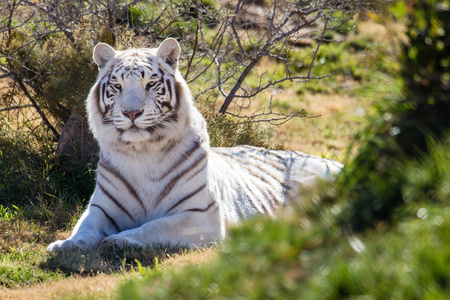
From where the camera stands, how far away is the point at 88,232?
4.70m

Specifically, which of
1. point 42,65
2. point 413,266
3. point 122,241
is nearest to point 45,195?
point 42,65

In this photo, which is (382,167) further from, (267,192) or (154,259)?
(267,192)

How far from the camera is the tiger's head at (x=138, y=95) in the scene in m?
4.84

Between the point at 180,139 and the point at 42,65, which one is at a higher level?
the point at 42,65

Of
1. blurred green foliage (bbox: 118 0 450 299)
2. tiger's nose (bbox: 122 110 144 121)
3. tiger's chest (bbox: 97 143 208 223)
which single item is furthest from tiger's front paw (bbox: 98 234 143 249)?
blurred green foliage (bbox: 118 0 450 299)

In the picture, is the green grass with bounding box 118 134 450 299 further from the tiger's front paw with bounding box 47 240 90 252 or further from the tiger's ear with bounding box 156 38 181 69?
the tiger's ear with bounding box 156 38 181 69

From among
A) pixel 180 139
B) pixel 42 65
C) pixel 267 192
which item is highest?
pixel 42 65

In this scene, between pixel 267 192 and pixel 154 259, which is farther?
pixel 267 192

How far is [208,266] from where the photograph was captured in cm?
188

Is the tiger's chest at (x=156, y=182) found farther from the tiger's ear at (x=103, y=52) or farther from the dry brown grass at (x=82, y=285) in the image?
Result: the tiger's ear at (x=103, y=52)

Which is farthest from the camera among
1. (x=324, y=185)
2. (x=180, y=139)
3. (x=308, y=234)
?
(x=180, y=139)

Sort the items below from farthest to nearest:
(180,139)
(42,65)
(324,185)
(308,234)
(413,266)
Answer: (42,65)
(180,139)
(324,185)
(308,234)
(413,266)

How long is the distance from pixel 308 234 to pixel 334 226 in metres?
0.10

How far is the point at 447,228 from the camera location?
160 centimetres
